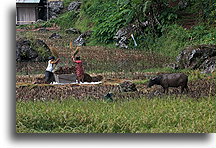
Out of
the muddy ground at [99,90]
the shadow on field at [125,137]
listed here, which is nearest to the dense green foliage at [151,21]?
the muddy ground at [99,90]

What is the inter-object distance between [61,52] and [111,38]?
0.74 meters

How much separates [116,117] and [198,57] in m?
1.42

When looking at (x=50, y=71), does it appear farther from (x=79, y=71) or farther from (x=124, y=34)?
(x=124, y=34)

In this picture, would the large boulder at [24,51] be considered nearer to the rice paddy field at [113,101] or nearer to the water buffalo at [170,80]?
the rice paddy field at [113,101]

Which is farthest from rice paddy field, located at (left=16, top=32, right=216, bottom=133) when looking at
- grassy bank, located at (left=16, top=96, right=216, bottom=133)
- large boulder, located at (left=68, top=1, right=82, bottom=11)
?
large boulder, located at (left=68, top=1, right=82, bottom=11)

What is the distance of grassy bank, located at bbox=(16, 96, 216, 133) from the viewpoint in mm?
5789

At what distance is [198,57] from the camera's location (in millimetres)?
6598

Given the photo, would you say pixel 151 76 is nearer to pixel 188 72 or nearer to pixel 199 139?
pixel 188 72

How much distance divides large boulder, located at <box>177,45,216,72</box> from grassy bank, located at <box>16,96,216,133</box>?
1.84 ft

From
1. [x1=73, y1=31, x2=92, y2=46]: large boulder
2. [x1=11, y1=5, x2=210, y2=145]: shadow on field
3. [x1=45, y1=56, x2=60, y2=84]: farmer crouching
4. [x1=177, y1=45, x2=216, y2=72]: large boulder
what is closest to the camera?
[x1=11, y1=5, x2=210, y2=145]: shadow on field

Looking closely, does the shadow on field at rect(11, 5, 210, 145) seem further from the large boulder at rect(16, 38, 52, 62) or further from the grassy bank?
the large boulder at rect(16, 38, 52, 62)

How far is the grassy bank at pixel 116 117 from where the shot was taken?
5789 mm

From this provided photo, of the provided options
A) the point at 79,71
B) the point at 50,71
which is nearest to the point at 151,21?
the point at 79,71
